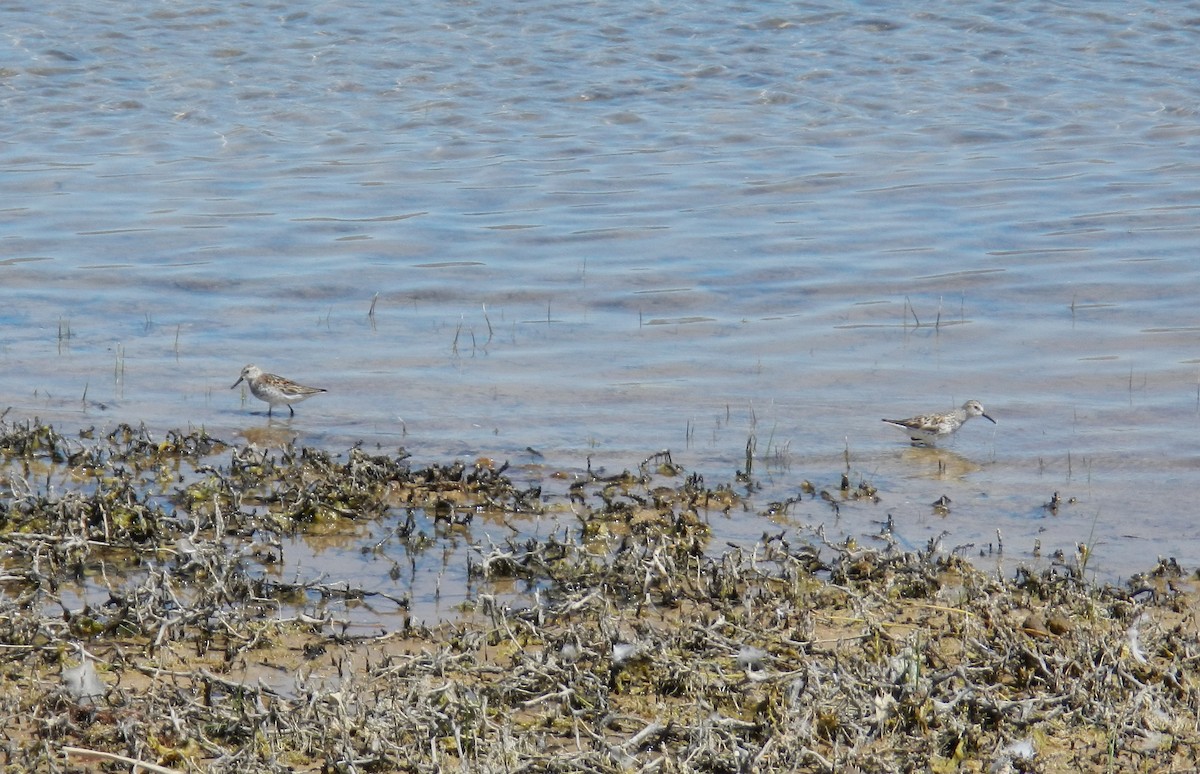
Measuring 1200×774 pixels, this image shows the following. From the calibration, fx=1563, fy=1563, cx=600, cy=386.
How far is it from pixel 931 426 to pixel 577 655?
197 inches

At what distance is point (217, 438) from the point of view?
10.3 m

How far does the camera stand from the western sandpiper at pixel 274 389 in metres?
10.9

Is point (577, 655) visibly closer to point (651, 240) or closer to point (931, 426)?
point (931, 426)

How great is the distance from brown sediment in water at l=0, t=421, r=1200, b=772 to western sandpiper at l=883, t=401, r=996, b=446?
7.59ft

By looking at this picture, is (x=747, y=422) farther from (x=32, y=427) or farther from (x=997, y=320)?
(x=32, y=427)

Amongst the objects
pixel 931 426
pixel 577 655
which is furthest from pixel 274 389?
pixel 577 655

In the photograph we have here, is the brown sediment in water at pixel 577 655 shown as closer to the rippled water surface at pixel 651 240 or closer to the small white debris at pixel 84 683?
the small white debris at pixel 84 683

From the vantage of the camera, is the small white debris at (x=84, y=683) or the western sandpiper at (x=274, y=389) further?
the western sandpiper at (x=274, y=389)

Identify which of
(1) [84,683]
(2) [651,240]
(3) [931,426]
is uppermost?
(1) [84,683]

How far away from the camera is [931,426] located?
34.1 feet

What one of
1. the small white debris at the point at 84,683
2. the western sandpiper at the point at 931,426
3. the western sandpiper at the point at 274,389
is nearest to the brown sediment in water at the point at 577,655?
the small white debris at the point at 84,683

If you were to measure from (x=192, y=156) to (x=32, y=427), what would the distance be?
10323mm

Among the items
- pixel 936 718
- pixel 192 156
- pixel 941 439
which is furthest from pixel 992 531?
pixel 192 156

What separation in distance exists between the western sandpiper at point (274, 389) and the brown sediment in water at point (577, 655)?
2.42m
